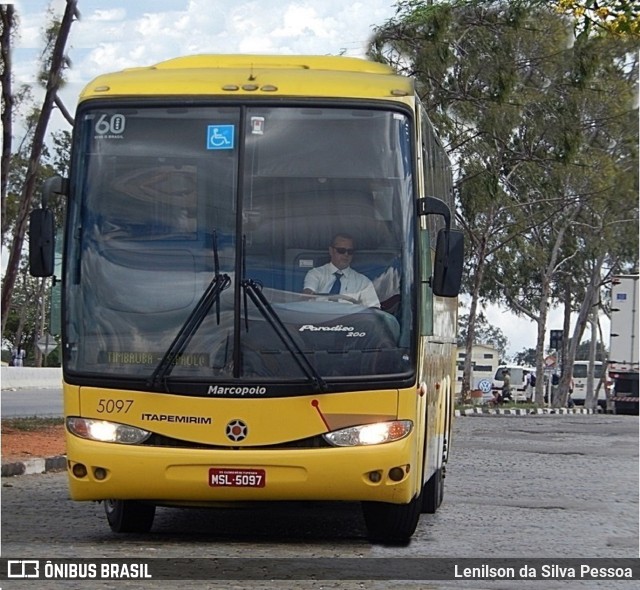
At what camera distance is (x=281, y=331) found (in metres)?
9.70

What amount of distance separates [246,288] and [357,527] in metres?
2.66

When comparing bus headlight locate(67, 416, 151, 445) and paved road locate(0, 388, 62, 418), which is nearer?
bus headlight locate(67, 416, 151, 445)

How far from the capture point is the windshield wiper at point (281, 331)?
31.6 ft

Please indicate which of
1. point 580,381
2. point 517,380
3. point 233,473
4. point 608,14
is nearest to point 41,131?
point 608,14

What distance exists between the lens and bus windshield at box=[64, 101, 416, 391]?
9703mm

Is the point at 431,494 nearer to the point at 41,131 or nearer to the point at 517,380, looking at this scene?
the point at 41,131

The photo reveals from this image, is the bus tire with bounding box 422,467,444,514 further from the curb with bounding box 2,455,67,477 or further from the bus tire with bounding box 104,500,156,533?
the curb with bounding box 2,455,67,477

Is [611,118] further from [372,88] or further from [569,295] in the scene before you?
[372,88]

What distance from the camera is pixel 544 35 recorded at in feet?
140

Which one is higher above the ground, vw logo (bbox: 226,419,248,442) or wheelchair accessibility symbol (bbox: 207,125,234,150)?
wheelchair accessibility symbol (bbox: 207,125,234,150)

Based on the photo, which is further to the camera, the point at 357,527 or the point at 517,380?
the point at 517,380

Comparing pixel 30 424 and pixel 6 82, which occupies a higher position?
pixel 6 82

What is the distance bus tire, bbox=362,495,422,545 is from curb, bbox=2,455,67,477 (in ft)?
18.7

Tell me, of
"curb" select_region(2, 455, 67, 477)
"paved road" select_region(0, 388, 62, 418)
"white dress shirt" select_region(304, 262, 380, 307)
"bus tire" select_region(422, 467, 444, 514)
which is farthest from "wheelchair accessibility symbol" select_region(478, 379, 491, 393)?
"white dress shirt" select_region(304, 262, 380, 307)
